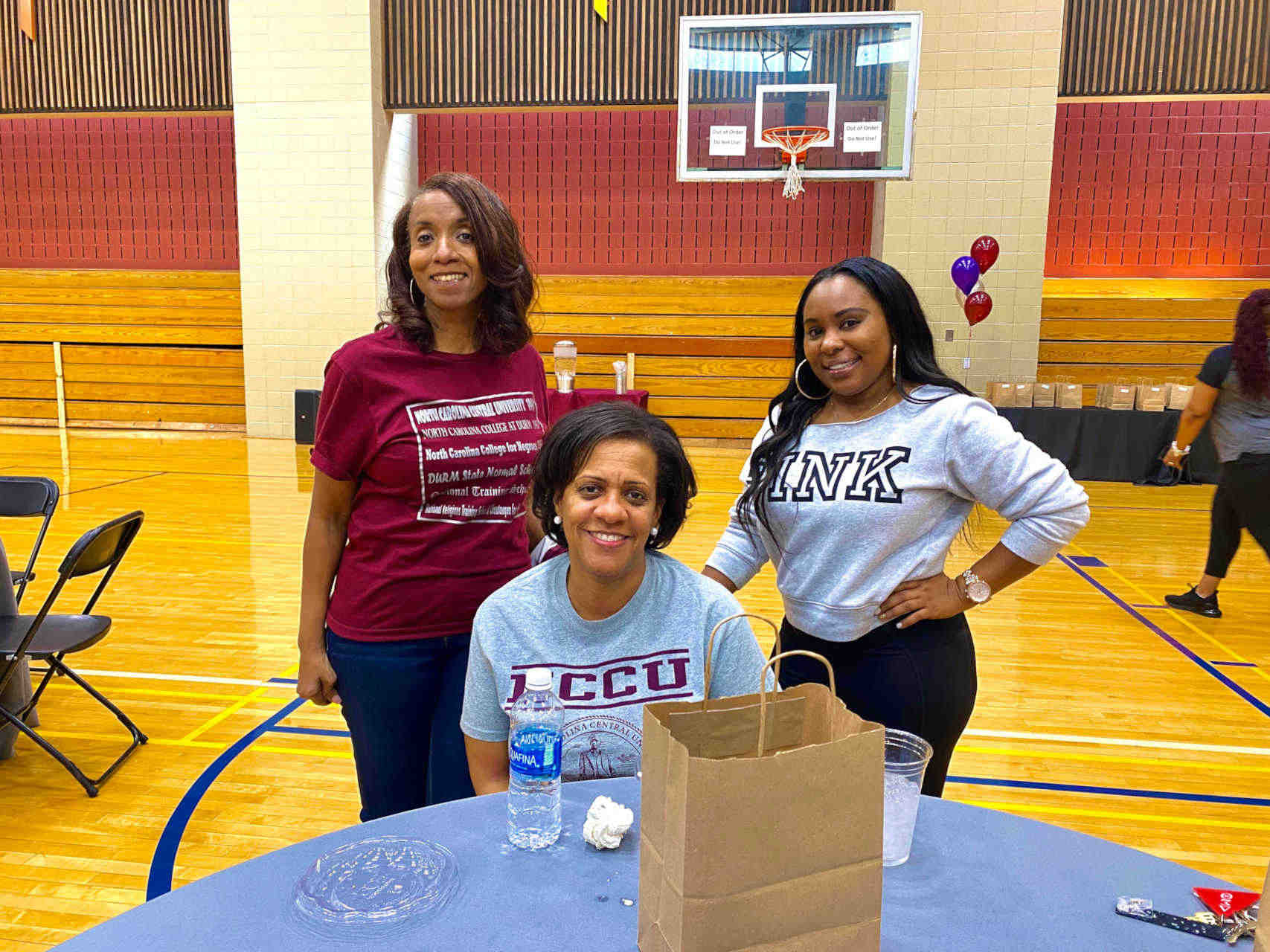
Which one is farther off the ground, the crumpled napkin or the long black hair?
the long black hair

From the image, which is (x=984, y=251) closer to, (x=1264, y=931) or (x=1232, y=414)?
(x=1232, y=414)

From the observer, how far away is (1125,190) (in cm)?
1015

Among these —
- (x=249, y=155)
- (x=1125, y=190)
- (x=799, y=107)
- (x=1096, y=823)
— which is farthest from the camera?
(x=1125, y=190)

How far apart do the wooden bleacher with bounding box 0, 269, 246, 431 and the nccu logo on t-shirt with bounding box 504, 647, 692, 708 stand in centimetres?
1018

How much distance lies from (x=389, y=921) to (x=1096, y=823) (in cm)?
234

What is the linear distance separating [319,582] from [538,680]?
2.33ft

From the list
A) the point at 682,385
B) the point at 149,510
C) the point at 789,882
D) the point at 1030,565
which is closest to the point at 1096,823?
the point at 1030,565

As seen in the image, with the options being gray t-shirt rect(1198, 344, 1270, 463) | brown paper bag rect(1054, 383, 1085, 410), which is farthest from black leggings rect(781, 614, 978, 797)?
brown paper bag rect(1054, 383, 1085, 410)

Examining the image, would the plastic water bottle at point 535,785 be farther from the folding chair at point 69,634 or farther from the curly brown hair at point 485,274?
the folding chair at point 69,634

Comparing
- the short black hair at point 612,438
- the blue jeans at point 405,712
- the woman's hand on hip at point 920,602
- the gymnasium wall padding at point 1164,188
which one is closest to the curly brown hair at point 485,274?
the short black hair at point 612,438

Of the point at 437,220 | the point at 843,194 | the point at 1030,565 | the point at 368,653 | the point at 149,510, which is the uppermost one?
the point at 843,194

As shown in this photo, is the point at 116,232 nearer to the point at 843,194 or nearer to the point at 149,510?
the point at 149,510

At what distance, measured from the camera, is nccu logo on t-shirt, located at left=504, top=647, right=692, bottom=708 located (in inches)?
51.7

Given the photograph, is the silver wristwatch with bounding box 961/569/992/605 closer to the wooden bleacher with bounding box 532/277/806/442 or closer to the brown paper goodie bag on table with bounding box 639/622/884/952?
the brown paper goodie bag on table with bounding box 639/622/884/952
